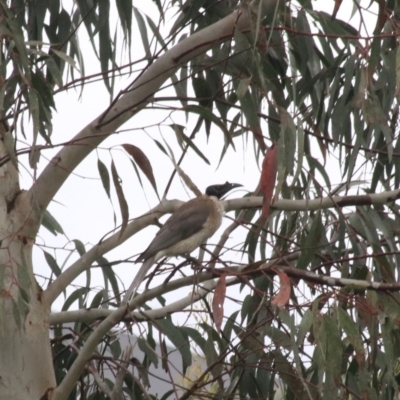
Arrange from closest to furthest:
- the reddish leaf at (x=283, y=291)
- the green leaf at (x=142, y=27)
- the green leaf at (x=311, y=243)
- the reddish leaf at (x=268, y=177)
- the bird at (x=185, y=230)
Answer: the reddish leaf at (x=283, y=291)
the reddish leaf at (x=268, y=177)
the green leaf at (x=311, y=243)
the bird at (x=185, y=230)
the green leaf at (x=142, y=27)

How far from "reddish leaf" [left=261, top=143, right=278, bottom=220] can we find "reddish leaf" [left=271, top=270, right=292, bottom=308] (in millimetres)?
207

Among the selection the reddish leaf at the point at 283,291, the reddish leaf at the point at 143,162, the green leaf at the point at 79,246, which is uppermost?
the green leaf at the point at 79,246

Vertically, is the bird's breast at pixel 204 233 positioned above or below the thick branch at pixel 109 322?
above

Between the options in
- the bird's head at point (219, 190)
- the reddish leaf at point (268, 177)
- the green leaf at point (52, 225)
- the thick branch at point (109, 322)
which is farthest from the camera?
the bird's head at point (219, 190)

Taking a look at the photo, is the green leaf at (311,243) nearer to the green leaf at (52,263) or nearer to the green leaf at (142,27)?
the green leaf at (52,263)

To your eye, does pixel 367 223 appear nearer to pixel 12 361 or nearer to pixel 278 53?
pixel 278 53

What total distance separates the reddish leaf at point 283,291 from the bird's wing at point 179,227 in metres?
1.08

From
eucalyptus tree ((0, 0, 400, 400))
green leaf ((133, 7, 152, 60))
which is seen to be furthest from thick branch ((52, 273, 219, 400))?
green leaf ((133, 7, 152, 60))

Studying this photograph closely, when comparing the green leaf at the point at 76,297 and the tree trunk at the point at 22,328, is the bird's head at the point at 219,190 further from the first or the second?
the tree trunk at the point at 22,328

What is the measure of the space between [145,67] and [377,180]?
1196 millimetres

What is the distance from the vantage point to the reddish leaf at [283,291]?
2047 mm

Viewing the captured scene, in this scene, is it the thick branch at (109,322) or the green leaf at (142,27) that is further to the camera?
the green leaf at (142,27)

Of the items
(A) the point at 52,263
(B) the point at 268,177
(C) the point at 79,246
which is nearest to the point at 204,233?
(C) the point at 79,246

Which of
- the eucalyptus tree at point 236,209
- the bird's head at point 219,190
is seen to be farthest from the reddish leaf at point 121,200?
the bird's head at point 219,190
